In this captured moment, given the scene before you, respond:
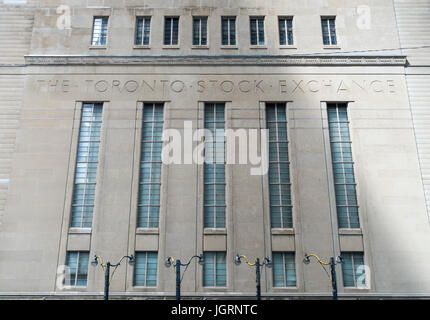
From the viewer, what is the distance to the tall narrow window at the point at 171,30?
2919cm

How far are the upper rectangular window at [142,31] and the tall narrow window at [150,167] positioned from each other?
5130 mm

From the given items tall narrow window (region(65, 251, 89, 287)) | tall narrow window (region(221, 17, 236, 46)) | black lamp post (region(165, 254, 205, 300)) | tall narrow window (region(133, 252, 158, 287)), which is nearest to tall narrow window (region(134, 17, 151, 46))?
tall narrow window (region(221, 17, 236, 46))

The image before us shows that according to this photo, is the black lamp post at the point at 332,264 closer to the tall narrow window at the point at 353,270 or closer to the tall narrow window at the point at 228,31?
the tall narrow window at the point at 353,270

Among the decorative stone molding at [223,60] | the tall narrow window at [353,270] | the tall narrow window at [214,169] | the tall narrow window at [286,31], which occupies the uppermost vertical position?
the tall narrow window at [286,31]

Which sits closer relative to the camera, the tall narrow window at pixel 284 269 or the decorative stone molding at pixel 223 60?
the tall narrow window at pixel 284 269

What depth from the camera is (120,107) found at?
2747cm

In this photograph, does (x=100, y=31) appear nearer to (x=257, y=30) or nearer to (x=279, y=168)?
(x=257, y=30)

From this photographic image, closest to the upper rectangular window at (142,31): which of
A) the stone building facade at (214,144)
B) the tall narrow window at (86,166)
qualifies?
the stone building facade at (214,144)

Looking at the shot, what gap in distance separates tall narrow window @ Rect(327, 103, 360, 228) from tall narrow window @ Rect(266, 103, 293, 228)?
323cm

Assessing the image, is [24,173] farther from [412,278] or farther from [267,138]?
[412,278]

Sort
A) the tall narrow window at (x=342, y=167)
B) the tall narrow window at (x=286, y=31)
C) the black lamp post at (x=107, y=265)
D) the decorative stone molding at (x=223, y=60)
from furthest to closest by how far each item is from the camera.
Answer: the tall narrow window at (x=286, y=31) → the decorative stone molding at (x=223, y=60) → the tall narrow window at (x=342, y=167) → the black lamp post at (x=107, y=265)

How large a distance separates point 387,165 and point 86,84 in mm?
21939

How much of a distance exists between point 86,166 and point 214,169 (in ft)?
29.0
